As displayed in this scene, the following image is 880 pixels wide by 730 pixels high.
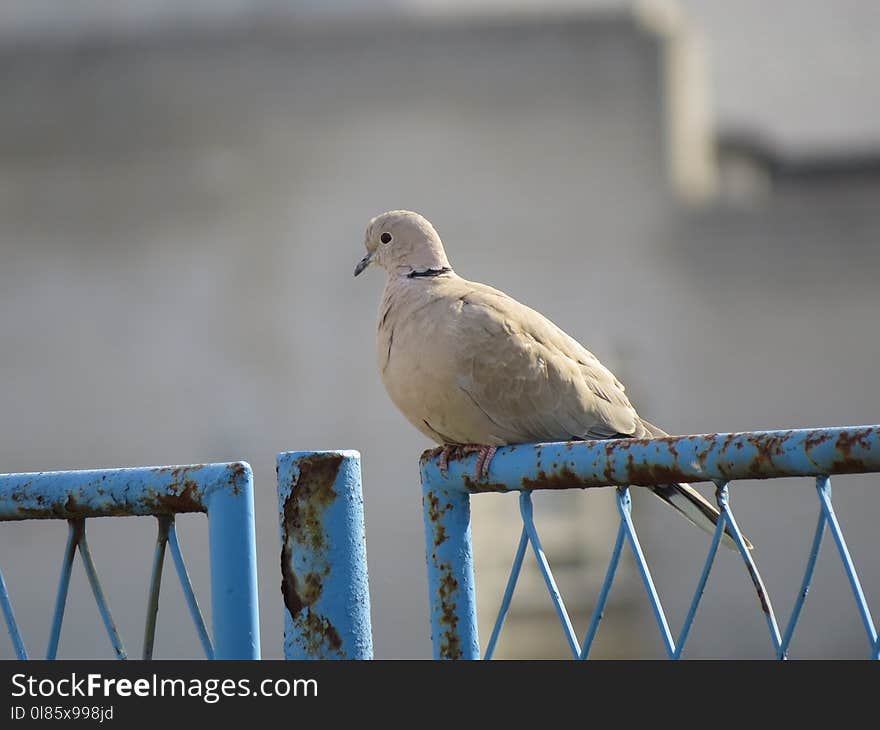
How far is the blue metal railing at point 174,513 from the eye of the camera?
1.75m

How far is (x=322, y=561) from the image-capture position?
1800 millimetres

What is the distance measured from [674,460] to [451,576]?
379 mm

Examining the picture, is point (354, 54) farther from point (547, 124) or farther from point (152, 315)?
point (152, 315)

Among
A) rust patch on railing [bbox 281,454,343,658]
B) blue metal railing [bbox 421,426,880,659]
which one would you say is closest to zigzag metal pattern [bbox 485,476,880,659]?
blue metal railing [bbox 421,426,880,659]

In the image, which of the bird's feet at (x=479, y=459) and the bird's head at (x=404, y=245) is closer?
the bird's feet at (x=479, y=459)

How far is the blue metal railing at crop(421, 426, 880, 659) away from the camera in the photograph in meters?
1.59

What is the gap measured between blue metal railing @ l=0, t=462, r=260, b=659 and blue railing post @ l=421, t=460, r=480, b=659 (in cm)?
25

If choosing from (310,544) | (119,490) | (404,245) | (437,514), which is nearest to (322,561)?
(310,544)

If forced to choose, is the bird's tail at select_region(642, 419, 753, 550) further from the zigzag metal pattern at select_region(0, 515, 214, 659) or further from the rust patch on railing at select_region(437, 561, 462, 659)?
the zigzag metal pattern at select_region(0, 515, 214, 659)

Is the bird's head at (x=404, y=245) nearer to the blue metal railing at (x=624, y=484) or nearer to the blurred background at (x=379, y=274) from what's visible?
the blue metal railing at (x=624, y=484)

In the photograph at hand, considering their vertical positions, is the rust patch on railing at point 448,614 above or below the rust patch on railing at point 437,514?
below

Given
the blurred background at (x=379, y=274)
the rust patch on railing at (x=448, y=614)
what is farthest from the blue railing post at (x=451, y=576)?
the blurred background at (x=379, y=274)

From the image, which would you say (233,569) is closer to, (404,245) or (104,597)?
(104,597)

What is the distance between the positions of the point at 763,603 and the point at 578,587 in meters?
6.67
